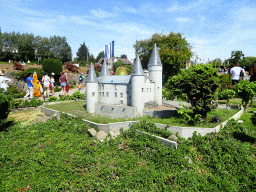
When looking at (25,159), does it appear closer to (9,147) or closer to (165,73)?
(9,147)

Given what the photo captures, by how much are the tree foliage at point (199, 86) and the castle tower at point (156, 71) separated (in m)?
6.79

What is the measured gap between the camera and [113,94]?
19.9 meters

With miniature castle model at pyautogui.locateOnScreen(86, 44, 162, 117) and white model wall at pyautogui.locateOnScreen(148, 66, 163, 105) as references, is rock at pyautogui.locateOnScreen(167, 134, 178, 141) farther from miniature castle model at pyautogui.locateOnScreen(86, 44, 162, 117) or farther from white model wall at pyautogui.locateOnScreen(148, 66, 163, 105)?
white model wall at pyautogui.locateOnScreen(148, 66, 163, 105)

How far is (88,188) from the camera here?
25.0ft

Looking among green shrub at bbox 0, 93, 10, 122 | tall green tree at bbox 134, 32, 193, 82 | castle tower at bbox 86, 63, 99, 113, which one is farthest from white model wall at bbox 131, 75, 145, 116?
tall green tree at bbox 134, 32, 193, 82

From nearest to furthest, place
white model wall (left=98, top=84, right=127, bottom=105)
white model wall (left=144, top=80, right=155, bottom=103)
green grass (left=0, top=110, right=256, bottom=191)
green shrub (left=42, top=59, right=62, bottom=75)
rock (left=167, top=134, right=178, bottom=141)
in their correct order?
green grass (left=0, top=110, right=256, bottom=191) → rock (left=167, top=134, right=178, bottom=141) → white model wall (left=144, top=80, right=155, bottom=103) → white model wall (left=98, top=84, right=127, bottom=105) → green shrub (left=42, top=59, right=62, bottom=75)

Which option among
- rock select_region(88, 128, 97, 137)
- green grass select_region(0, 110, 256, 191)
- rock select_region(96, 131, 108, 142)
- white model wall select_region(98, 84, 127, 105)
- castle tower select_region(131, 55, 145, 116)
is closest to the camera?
green grass select_region(0, 110, 256, 191)

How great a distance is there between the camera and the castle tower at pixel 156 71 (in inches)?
781

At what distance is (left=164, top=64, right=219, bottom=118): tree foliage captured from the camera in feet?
40.2

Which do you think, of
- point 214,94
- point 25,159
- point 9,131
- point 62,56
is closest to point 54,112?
point 9,131

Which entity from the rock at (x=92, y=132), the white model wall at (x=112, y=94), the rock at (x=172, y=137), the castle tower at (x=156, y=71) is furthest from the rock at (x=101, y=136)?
the castle tower at (x=156, y=71)

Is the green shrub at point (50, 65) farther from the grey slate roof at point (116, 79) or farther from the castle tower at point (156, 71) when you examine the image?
the castle tower at point (156, 71)

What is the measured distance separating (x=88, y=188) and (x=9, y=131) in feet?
31.5

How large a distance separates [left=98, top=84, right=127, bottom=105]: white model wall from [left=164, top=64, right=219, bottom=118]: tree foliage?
24.1 ft
